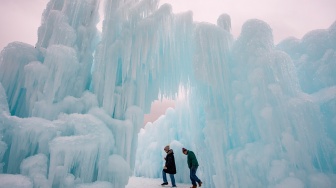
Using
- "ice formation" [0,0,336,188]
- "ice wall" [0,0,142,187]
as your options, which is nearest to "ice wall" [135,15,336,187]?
"ice formation" [0,0,336,188]

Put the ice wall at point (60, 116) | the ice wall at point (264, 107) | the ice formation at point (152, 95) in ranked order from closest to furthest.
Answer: the ice wall at point (60, 116)
the ice formation at point (152, 95)
the ice wall at point (264, 107)

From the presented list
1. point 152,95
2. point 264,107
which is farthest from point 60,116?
point 264,107

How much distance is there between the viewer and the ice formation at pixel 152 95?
6.70m

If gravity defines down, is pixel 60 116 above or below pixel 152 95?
below

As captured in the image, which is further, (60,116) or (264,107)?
(264,107)

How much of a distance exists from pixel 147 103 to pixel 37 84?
4.68 m

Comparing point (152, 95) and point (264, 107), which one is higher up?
point (152, 95)

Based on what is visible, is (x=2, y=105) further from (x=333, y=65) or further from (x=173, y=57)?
(x=333, y=65)

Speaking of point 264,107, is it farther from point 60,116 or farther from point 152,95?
point 60,116

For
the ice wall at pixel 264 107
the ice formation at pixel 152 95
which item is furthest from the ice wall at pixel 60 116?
the ice wall at pixel 264 107

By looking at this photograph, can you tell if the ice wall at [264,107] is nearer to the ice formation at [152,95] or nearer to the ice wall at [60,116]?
the ice formation at [152,95]

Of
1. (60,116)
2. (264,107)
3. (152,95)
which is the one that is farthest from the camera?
(152,95)

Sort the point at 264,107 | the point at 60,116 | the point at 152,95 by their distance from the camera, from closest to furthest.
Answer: the point at 60,116, the point at 264,107, the point at 152,95

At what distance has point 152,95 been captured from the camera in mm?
10547
